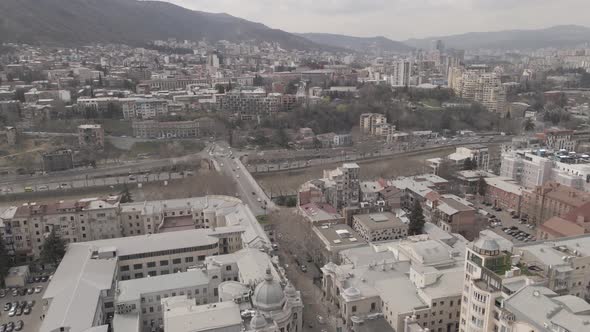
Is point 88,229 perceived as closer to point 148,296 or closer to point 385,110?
point 148,296

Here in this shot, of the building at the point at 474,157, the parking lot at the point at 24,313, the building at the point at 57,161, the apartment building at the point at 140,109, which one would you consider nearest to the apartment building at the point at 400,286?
the parking lot at the point at 24,313

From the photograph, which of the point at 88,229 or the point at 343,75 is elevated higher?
the point at 343,75

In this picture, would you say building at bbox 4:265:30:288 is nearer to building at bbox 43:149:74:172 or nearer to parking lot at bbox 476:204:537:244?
building at bbox 43:149:74:172

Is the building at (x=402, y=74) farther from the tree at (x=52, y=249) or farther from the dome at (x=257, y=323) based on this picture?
the dome at (x=257, y=323)

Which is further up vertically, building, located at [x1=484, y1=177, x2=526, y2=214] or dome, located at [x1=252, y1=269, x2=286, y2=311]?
dome, located at [x1=252, y1=269, x2=286, y2=311]

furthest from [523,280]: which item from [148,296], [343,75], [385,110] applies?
[343,75]

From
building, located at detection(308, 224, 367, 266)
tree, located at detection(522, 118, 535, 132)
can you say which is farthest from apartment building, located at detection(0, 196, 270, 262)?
tree, located at detection(522, 118, 535, 132)

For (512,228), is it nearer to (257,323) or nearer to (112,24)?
(257,323)

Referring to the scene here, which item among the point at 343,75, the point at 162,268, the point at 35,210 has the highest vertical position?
the point at 343,75
